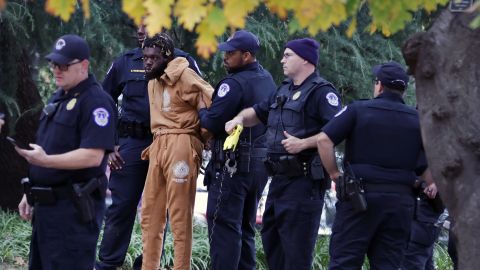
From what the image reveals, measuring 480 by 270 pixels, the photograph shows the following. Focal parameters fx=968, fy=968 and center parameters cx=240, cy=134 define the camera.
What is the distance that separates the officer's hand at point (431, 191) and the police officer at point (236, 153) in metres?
1.29

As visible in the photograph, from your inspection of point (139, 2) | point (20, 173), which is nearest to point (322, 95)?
point (139, 2)

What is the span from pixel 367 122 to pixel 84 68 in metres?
1.96

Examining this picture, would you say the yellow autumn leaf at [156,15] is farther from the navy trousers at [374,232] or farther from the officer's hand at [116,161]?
the officer's hand at [116,161]

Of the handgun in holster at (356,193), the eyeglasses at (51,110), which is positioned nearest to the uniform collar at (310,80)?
the handgun in holster at (356,193)

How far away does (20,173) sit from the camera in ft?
38.5

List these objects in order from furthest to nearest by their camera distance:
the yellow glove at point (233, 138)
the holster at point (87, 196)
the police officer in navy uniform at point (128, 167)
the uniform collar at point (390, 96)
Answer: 1. the police officer in navy uniform at point (128, 167)
2. the yellow glove at point (233, 138)
3. the uniform collar at point (390, 96)
4. the holster at point (87, 196)

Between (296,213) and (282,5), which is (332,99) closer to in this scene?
(296,213)

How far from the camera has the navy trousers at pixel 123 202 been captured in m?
8.04

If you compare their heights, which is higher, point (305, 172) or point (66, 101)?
point (66, 101)

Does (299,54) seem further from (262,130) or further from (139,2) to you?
(139,2)

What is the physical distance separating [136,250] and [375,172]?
3357mm

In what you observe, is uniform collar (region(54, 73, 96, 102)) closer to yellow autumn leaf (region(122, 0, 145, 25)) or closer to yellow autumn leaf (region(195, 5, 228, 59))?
yellow autumn leaf (region(122, 0, 145, 25))

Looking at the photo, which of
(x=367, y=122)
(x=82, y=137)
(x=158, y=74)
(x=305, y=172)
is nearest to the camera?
(x=82, y=137)

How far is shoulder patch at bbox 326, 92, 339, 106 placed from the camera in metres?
7.12
